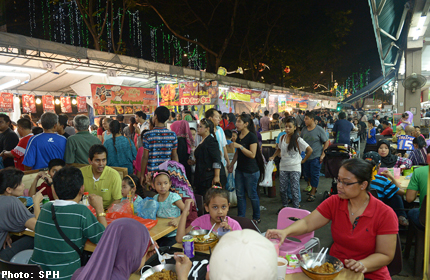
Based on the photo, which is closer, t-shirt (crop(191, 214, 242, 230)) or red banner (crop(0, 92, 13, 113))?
t-shirt (crop(191, 214, 242, 230))

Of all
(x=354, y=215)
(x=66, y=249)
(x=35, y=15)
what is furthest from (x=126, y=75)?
(x=35, y=15)

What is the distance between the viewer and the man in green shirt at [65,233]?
225 centimetres

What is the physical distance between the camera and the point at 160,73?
9250 mm

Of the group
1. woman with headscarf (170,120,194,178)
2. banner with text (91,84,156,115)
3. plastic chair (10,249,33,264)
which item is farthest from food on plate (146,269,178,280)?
banner with text (91,84,156,115)

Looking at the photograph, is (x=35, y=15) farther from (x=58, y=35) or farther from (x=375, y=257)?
(x=375, y=257)

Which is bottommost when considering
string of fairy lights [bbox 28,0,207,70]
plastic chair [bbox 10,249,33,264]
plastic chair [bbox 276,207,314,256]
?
plastic chair [bbox 10,249,33,264]

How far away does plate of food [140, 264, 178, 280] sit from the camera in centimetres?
204

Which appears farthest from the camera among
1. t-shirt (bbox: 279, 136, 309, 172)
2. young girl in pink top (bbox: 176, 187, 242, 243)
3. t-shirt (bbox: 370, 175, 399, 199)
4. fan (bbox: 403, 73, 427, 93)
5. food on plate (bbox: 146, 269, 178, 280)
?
fan (bbox: 403, 73, 427, 93)

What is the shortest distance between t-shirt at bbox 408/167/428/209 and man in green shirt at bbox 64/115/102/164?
5.16 m

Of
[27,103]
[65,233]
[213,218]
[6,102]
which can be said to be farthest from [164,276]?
[27,103]

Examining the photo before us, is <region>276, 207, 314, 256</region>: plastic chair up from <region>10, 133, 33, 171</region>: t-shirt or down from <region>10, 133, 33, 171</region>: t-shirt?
down

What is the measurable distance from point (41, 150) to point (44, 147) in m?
0.07

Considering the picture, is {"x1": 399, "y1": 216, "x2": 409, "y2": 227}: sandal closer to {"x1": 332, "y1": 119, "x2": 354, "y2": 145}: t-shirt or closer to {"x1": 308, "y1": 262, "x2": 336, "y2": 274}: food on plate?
{"x1": 308, "y1": 262, "x2": 336, "y2": 274}: food on plate

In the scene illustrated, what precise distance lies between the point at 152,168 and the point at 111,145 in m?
1.74
